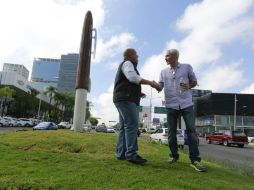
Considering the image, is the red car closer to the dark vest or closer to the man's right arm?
the dark vest

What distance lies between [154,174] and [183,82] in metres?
1.81

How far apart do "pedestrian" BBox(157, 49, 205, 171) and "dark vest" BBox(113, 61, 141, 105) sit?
377mm

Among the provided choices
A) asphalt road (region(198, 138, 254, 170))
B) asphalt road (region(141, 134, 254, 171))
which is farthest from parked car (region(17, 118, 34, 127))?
asphalt road (region(198, 138, 254, 170))

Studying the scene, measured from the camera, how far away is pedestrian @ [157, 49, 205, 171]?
5.31 m

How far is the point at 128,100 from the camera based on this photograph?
524 centimetres

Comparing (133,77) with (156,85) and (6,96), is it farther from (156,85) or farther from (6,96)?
(6,96)

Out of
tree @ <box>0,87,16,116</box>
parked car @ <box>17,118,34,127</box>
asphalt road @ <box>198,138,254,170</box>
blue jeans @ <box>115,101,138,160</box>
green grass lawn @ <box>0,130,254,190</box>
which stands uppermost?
tree @ <box>0,87,16,116</box>

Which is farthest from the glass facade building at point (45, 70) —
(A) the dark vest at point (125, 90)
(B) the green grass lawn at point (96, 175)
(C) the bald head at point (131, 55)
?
(B) the green grass lawn at point (96, 175)

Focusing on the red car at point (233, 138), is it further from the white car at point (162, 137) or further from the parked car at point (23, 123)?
the parked car at point (23, 123)

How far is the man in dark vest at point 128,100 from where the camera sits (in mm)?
5098

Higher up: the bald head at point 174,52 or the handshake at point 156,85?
the bald head at point 174,52

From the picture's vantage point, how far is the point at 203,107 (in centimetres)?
9019

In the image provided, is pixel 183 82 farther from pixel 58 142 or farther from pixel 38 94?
pixel 38 94

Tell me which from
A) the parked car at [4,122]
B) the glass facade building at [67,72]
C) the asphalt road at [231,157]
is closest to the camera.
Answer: the asphalt road at [231,157]
